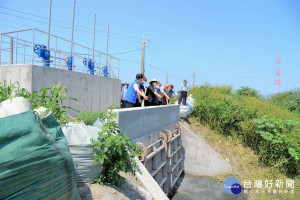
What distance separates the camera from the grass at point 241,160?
909cm

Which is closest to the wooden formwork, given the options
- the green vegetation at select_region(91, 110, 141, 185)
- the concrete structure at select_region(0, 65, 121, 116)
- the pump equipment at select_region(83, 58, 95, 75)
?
the concrete structure at select_region(0, 65, 121, 116)

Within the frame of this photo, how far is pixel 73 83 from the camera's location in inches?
287

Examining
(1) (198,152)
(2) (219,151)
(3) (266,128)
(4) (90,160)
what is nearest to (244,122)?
(3) (266,128)

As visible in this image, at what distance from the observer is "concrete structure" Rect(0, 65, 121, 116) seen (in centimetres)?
578

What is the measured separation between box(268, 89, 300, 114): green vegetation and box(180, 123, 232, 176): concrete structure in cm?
1329

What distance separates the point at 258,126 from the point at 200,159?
10.4 ft

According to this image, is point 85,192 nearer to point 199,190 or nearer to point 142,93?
point 142,93

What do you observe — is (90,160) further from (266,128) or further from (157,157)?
(266,128)

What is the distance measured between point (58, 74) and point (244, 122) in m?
8.90

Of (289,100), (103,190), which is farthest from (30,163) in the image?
(289,100)

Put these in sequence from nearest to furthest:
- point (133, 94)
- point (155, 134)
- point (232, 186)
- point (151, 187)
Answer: point (151, 187) < point (133, 94) < point (155, 134) < point (232, 186)

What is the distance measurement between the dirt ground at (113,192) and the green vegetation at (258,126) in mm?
8736

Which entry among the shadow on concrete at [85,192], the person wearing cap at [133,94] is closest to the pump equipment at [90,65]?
the person wearing cap at [133,94]

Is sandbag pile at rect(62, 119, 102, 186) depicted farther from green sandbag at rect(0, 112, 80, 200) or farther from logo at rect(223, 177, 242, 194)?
logo at rect(223, 177, 242, 194)
